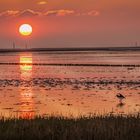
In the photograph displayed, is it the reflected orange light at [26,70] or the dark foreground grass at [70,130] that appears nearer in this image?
the dark foreground grass at [70,130]

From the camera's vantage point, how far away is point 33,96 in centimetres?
3164

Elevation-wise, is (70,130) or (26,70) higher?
(26,70)

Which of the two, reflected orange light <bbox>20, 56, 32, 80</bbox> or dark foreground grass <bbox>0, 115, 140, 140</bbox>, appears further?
reflected orange light <bbox>20, 56, 32, 80</bbox>

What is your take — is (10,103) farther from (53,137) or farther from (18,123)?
(53,137)

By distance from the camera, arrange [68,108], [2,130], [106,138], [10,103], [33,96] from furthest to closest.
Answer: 1. [33,96]
2. [10,103]
3. [68,108]
4. [2,130]
5. [106,138]

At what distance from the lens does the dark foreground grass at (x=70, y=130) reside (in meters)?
12.0

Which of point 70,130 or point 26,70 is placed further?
point 26,70

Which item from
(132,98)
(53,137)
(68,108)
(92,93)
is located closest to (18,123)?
(53,137)

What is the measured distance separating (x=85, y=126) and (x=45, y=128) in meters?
1.24

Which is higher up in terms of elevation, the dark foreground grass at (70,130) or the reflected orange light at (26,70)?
the reflected orange light at (26,70)

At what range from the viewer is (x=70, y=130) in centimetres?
1262

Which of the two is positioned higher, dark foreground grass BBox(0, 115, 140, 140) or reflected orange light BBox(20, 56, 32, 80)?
reflected orange light BBox(20, 56, 32, 80)

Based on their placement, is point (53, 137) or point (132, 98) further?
point (132, 98)

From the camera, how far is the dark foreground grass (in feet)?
39.5
